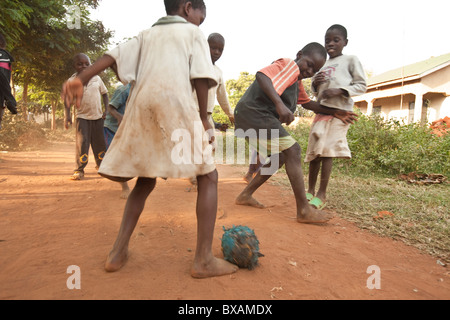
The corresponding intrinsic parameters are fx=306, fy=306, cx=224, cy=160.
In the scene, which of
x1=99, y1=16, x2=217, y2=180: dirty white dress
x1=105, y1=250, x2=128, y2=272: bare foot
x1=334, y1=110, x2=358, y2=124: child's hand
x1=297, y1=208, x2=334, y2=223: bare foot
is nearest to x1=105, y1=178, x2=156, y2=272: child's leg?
x1=105, y1=250, x2=128, y2=272: bare foot

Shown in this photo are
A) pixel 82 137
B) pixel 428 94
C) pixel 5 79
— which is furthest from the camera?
pixel 428 94

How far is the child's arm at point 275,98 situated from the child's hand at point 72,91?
1.65 m

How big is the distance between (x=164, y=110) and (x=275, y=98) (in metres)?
1.35

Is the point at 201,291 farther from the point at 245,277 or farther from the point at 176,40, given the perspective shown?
the point at 176,40

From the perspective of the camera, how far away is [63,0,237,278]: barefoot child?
5.54 feet

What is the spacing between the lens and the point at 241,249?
73.2 inches

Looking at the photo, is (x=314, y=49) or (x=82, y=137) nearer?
(x=314, y=49)

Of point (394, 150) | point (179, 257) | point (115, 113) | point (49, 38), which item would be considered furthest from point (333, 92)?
point (49, 38)

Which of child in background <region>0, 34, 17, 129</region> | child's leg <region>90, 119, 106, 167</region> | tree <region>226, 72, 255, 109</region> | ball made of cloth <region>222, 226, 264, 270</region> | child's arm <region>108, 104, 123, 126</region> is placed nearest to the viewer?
ball made of cloth <region>222, 226, 264, 270</region>

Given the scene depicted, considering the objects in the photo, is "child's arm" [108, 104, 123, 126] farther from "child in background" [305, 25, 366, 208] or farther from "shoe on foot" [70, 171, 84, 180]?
"child in background" [305, 25, 366, 208]

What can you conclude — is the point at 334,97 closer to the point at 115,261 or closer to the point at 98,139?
the point at 115,261

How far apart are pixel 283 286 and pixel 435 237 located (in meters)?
1.66

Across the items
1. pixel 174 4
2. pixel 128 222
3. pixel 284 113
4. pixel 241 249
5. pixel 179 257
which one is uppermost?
pixel 174 4

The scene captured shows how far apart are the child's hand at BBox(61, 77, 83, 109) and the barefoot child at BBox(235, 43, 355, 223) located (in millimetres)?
1664
